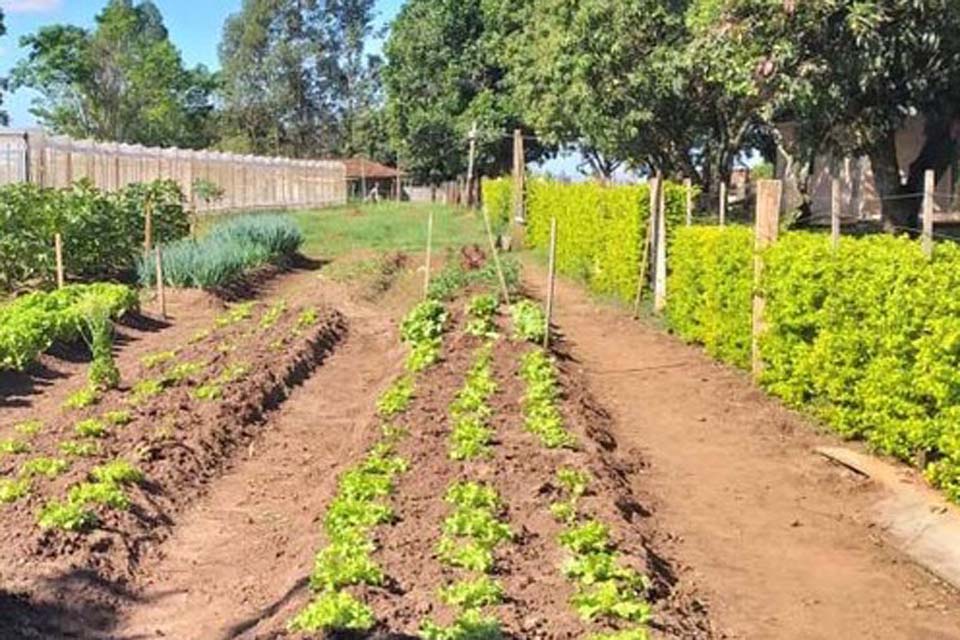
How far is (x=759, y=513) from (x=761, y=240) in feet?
15.0

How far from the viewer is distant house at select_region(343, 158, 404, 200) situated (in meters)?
83.0

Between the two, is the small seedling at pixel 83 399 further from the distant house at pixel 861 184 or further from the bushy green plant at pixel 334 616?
the distant house at pixel 861 184

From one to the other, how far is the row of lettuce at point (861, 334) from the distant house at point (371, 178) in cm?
7011

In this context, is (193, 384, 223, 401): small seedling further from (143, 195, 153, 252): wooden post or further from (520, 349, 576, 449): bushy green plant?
(143, 195, 153, 252): wooden post

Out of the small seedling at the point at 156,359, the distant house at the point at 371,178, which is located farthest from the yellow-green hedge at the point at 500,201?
the distant house at the point at 371,178

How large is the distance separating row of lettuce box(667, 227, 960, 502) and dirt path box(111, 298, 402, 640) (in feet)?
13.0

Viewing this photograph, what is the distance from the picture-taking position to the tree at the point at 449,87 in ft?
178

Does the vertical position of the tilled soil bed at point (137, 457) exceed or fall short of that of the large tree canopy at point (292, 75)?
it falls short

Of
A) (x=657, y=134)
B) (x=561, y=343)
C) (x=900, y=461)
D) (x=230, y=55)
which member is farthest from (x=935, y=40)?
(x=230, y=55)

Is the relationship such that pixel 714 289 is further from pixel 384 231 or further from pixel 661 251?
pixel 384 231

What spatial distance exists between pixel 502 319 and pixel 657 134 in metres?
14.8

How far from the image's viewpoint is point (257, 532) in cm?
771

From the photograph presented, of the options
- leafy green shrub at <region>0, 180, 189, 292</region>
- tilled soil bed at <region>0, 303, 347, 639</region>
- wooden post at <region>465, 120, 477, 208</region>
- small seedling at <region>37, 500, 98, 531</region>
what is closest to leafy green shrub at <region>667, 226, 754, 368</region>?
tilled soil bed at <region>0, 303, 347, 639</region>

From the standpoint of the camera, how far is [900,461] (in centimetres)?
877
